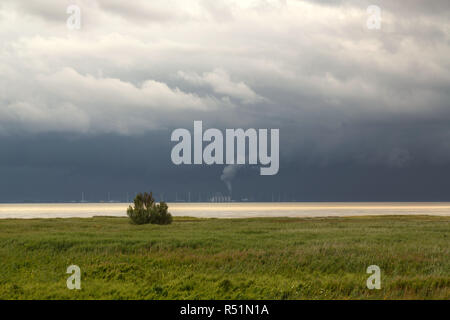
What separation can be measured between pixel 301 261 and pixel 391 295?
7405 mm

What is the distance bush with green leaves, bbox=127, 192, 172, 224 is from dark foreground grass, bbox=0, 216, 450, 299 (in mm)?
17669

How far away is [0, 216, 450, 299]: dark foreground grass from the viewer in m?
17.3

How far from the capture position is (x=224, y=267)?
23.0 metres

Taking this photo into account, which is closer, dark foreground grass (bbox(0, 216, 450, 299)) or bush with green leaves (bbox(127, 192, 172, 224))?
dark foreground grass (bbox(0, 216, 450, 299))

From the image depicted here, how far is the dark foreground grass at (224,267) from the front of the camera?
17.3 metres

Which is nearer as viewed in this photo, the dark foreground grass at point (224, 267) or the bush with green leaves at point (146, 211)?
the dark foreground grass at point (224, 267)

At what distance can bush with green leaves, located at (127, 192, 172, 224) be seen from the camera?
50.8 m

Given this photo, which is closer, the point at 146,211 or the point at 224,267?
the point at 224,267

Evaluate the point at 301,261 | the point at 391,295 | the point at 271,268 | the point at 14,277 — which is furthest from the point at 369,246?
the point at 14,277

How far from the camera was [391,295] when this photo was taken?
16.8m

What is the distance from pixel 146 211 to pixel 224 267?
1153 inches

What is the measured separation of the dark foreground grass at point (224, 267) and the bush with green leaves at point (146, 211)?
17.7 m

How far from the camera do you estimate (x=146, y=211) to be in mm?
50938
